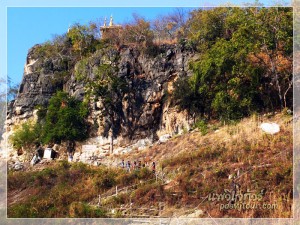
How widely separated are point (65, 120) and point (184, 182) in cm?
747

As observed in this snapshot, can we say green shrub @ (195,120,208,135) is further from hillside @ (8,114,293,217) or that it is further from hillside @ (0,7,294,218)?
hillside @ (8,114,293,217)

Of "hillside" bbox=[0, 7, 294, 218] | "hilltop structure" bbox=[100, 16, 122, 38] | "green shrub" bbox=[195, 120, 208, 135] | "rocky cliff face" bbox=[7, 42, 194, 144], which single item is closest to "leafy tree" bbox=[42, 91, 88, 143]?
"hillside" bbox=[0, 7, 294, 218]

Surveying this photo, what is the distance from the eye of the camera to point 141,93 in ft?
53.6

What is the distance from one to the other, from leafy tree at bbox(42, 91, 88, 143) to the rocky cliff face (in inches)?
13.9

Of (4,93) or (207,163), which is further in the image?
(4,93)

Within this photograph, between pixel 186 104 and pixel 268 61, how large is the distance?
2864mm

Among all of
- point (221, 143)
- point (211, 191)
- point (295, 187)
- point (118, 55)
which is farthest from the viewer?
point (118, 55)

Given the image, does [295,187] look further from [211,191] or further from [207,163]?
[207,163]

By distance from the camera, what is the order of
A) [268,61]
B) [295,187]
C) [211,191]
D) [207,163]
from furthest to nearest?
[268,61]
[207,163]
[211,191]
[295,187]

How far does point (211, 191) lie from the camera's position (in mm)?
9156

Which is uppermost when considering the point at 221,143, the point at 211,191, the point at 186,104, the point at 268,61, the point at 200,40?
the point at 200,40

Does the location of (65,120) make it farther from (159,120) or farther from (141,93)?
(159,120)

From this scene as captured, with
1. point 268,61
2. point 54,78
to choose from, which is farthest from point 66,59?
point 268,61

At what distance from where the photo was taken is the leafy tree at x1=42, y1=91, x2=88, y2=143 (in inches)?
637
